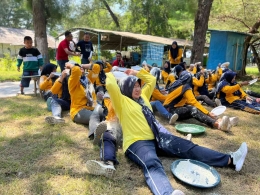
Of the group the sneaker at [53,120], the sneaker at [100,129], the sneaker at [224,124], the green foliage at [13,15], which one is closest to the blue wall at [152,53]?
the sneaker at [224,124]

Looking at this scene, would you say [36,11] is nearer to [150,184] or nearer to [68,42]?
[68,42]

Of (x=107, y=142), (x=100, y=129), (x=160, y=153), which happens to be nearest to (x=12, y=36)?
(x=100, y=129)

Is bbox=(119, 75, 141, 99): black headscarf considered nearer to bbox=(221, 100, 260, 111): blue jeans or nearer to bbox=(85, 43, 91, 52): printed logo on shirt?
bbox=(221, 100, 260, 111): blue jeans

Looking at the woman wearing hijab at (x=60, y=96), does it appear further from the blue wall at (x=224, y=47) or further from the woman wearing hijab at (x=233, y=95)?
the blue wall at (x=224, y=47)

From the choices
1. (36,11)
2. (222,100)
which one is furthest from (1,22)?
(222,100)

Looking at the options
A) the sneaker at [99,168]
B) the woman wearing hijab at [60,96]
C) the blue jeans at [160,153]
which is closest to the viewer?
the blue jeans at [160,153]

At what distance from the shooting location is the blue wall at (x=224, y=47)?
12727 millimetres

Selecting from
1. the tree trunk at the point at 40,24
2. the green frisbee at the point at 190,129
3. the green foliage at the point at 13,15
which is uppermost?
the green foliage at the point at 13,15

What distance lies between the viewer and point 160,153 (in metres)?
2.95

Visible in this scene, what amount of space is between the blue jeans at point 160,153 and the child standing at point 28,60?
4.84 metres

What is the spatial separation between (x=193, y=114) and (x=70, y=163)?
2346mm

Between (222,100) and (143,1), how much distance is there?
70.1ft

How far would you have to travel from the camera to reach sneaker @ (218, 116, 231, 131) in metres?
3.91

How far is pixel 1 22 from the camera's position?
41.5 metres
